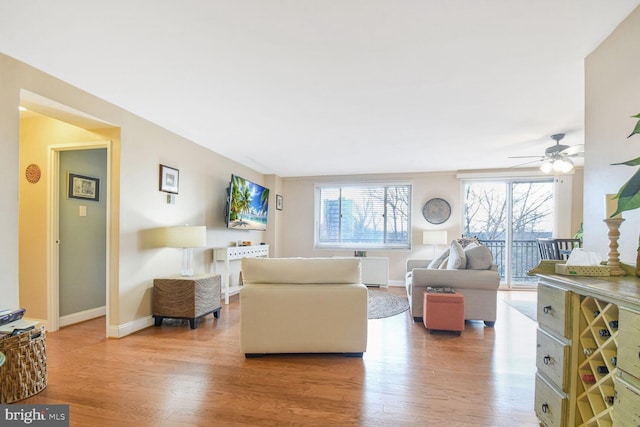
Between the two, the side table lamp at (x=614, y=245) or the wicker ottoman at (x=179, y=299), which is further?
the wicker ottoman at (x=179, y=299)

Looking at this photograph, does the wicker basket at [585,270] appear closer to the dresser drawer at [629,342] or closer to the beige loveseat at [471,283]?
the dresser drawer at [629,342]

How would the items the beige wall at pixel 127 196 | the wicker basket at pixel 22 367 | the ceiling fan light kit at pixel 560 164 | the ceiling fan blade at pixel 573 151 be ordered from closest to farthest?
the wicker basket at pixel 22 367
the beige wall at pixel 127 196
the ceiling fan blade at pixel 573 151
the ceiling fan light kit at pixel 560 164

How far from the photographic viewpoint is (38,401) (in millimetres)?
1888

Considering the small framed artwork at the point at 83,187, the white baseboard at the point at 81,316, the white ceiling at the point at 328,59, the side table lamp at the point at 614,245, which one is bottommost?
the white baseboard at the point at 81,316

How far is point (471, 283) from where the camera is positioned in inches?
135

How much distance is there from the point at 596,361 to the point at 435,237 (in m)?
4.45

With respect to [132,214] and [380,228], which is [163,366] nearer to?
[132,214]

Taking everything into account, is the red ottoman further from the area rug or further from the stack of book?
the stack of book

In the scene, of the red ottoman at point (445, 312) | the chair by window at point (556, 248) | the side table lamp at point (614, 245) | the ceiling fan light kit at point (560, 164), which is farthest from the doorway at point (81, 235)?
the ceiling fan light kit at point (560, 164)

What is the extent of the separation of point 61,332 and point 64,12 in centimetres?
313

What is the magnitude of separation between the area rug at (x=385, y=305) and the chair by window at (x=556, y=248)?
187cm

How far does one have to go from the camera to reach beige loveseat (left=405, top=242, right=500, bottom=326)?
341cm

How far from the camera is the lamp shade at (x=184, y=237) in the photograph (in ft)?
10.9

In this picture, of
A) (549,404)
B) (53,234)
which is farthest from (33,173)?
(549,404)
